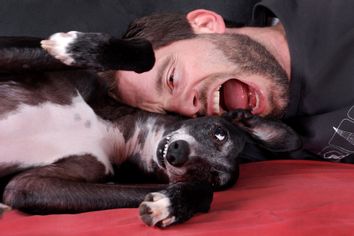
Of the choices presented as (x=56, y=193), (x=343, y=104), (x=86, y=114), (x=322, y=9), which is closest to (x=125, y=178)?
(x=86, y=114)

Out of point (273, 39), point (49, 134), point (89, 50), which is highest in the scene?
point (89, 50)

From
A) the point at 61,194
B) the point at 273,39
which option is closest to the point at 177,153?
the point at 61,194

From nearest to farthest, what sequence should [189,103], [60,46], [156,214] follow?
[156,214], [60,46], [189,103]

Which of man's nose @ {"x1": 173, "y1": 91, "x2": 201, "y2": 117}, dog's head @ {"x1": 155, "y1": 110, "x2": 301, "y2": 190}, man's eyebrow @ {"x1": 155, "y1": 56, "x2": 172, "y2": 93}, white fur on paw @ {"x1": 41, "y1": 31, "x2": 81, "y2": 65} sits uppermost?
white fur on paw @ {"x1": 41, "y1": 31, "x2": 81, "y2": 65}

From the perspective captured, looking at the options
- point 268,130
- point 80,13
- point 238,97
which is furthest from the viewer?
point 80,13

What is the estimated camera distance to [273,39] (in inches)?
91.9

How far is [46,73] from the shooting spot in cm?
185

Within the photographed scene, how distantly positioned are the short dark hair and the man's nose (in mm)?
254

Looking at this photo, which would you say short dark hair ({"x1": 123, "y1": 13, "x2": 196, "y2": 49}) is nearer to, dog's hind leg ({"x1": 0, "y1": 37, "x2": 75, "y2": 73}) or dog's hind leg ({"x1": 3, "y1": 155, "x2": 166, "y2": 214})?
dog's hind leg ({"x1": 0, "y1": 37, "x2": 75, "y2": 73})

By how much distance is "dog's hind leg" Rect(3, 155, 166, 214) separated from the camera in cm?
158

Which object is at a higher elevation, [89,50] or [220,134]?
[89,50]

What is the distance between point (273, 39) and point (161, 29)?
464 millimetres


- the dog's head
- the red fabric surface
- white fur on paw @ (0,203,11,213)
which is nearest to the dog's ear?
the dog's head

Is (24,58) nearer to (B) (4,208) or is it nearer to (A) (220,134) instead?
(B) (4,208)
